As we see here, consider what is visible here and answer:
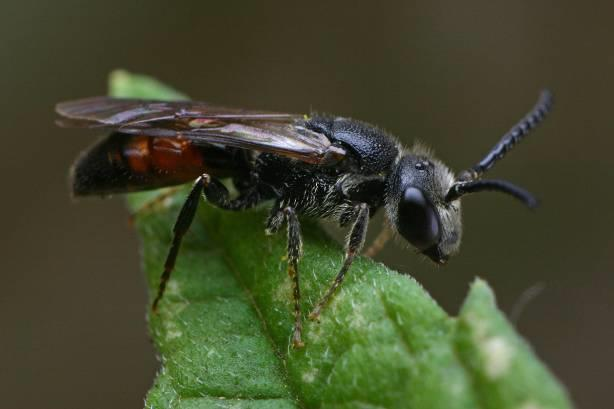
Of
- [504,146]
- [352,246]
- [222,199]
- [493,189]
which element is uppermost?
[504,146]

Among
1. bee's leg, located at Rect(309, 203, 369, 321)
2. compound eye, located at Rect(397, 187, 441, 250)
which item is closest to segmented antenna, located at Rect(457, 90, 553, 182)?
compound eye, located at Rect(397, 187, 441, 250)

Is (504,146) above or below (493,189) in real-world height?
above

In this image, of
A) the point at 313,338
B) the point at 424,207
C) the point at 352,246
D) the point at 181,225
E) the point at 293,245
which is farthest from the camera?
the point at 181,225

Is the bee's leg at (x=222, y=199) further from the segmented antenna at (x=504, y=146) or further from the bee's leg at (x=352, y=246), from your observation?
the segmented antenna at (x=504, y=146)

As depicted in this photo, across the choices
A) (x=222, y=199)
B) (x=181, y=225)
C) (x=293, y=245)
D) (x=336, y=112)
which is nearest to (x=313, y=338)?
(x=293, y=245)

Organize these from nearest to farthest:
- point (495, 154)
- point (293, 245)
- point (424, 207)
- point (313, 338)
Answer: point (313, 338) < point (293, 245) < point (424, 207) < point (495, 154)

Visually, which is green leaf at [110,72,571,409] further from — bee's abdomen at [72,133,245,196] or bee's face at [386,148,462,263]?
bee's face at [386,148,462,263]

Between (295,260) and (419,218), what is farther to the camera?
(419,218)

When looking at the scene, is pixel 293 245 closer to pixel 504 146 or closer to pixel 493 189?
pixel 493 189
